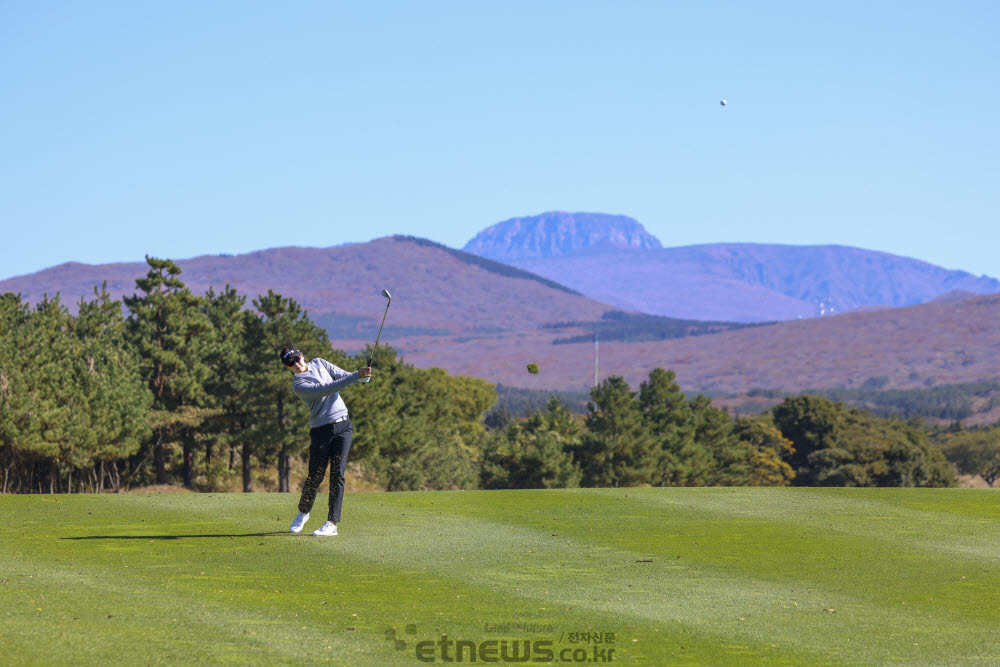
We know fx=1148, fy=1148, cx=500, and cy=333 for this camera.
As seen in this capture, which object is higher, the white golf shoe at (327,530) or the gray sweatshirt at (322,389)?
the gray sweatshirt at (322,389)

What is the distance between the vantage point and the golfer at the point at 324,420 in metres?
14.0

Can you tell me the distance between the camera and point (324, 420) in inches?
563

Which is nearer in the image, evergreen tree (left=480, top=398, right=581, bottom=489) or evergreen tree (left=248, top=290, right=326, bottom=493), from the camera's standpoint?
evergreen tree (left=248, top=290, right=326, bottom=493)

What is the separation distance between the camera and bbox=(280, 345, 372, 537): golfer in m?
14.0

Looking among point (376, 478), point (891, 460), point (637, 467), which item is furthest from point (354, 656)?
point (891, 460)

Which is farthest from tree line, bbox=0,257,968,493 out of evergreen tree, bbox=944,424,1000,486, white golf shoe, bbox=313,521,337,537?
A: white golf shoe, bbox=313,521,337,537

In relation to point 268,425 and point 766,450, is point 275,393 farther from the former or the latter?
point 766,450

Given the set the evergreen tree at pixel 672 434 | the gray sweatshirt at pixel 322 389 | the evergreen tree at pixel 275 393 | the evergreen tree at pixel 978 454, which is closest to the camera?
the gray sweatshirt at pixel 322 389

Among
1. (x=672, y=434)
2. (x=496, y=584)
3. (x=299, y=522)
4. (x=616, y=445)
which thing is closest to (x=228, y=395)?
(x=616, y=445)

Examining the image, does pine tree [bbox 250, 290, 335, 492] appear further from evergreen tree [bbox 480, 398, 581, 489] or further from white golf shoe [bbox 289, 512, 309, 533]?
white golf shoe [bbox 289, 512, 309, 533]

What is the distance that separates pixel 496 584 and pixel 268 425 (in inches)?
1916

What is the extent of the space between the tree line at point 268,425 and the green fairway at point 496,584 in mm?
30803

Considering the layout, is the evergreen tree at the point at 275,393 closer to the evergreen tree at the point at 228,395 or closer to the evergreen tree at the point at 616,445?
the evergreen tree at the point at 228,395

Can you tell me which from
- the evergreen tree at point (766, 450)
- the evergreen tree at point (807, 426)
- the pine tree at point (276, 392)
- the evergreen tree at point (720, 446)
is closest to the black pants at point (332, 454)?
the pine tree at point (276, 392)
